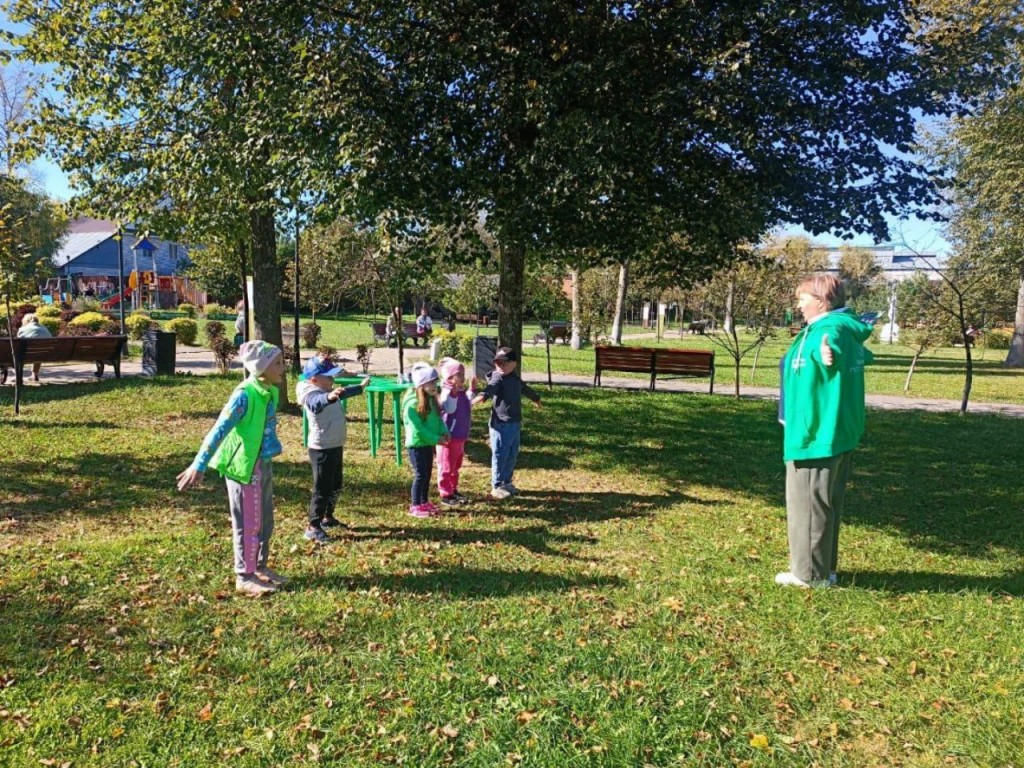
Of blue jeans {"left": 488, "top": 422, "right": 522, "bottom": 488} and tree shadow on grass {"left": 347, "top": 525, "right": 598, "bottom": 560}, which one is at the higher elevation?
blue jeans {"left": 488, "top": 422, "right": 522, "bottom": 488}

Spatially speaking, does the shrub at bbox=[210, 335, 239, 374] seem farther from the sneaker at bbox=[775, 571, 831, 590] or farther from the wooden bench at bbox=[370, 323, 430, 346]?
the sneaker at bbox=[775, 571, 831, 590]

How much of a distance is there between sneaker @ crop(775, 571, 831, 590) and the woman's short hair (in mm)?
1791

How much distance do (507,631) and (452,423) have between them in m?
2.85

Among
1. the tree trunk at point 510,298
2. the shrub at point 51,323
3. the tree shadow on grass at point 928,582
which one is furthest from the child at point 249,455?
the shrub at point 51,323

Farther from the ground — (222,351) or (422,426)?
(222,351)

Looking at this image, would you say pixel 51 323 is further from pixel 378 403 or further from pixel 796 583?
pixel 796 583

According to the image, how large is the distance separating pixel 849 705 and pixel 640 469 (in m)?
5.03

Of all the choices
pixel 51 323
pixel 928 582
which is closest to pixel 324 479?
pixel 928 582

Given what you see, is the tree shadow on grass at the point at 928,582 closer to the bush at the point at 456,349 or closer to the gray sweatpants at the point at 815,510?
the gray sweatpants at the point at 815,510

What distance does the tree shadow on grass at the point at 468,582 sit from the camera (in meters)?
4.47

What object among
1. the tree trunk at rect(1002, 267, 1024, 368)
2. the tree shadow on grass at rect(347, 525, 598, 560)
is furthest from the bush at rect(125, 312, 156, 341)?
the tree trunk at rect(1002, 267, 1024, 368)

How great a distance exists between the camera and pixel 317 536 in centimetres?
541

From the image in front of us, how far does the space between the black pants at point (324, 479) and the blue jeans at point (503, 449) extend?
1.79 meters

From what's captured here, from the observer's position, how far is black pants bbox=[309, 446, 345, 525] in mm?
5305
